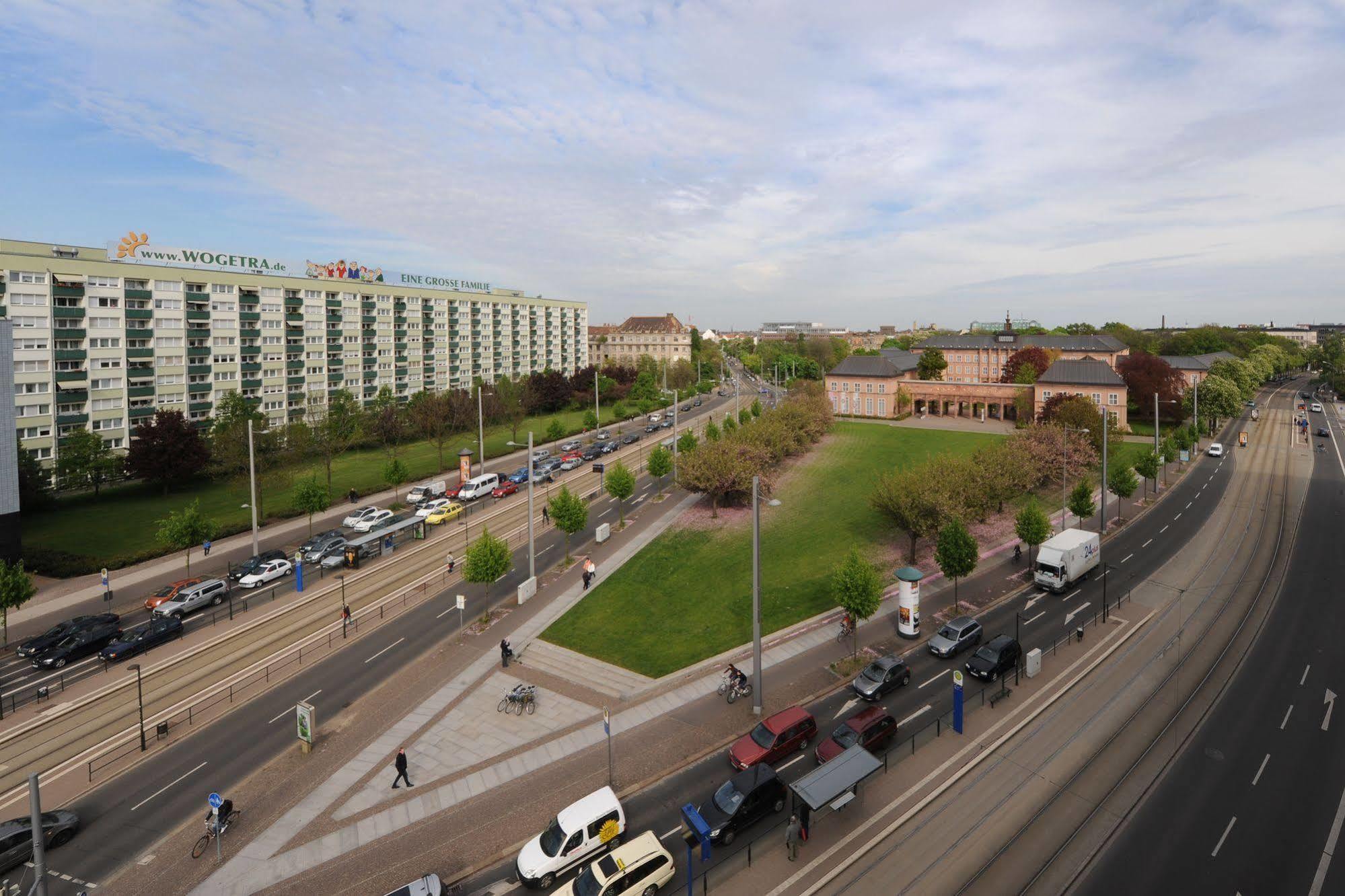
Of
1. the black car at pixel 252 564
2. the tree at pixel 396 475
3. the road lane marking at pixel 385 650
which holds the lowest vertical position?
the road lane marking at pixel 385 650

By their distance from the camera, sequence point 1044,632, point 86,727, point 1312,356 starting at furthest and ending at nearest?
point 1312,356 < point 1044,632 < point 86,727

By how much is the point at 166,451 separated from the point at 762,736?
68541 millimetres

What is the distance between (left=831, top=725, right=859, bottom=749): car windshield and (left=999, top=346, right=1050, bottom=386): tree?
313 feet

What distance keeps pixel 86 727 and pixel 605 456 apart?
59.2m

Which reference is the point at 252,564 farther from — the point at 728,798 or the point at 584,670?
the point at 728,798

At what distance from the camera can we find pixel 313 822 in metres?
21.2

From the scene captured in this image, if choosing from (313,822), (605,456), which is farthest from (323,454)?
(313,822)

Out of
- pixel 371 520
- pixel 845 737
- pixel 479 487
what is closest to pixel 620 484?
pixel 479 487

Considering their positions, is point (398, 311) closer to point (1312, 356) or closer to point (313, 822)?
point (313, 822)

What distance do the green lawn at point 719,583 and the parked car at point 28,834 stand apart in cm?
1917

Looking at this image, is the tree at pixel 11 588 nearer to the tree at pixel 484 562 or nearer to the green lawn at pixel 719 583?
the tree at pixel 484 562

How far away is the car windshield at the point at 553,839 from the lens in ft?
60.3

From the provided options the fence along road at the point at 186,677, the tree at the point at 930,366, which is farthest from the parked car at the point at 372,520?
Result: the tree at the point at 930,366

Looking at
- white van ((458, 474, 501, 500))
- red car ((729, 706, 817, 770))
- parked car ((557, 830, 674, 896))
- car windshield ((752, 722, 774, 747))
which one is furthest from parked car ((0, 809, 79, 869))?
white van ((458, 474, 501, 500))
